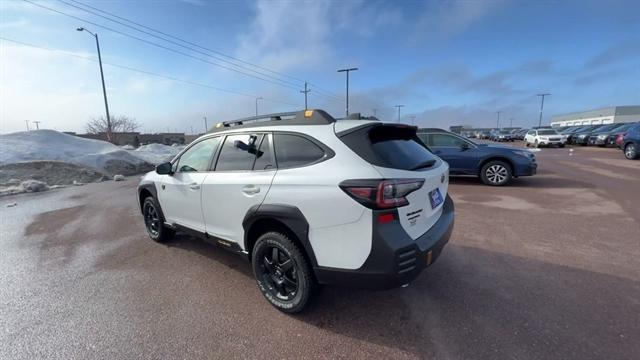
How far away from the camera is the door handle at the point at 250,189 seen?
9.39ft

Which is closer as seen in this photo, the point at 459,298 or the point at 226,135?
the point at 459,298

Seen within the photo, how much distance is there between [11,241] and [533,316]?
7800mm

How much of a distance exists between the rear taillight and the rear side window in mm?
445

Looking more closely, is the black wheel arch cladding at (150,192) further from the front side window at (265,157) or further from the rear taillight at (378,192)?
the rear taillight at (378,192)

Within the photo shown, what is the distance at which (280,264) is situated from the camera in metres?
2.91

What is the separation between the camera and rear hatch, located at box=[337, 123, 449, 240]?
236 centimetres

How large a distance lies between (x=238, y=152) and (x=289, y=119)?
0.70 m

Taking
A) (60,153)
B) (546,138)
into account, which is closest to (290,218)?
(60,153)

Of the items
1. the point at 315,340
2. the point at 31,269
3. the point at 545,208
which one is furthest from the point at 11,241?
the point at 545,208

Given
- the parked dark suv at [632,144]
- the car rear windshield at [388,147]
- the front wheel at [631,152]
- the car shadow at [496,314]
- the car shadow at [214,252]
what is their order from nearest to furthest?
1. the car shadow at [496,314]
2. the car rear windshield at [388,147]
3. the car shadow at [214,252]
4. the parked dark suv at [632,144]
5. the front wheel at [631,152]

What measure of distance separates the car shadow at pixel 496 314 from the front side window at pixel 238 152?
158 cm

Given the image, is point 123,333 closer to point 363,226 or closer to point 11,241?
point 363,226

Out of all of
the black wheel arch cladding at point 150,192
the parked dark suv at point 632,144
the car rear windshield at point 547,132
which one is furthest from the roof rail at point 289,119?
the car rear windshield at point 547,132

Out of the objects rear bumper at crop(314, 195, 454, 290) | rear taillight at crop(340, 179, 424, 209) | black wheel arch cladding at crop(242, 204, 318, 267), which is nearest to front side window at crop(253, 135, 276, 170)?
black wheel arch cladding at crop(242, 204, 318, 267)
